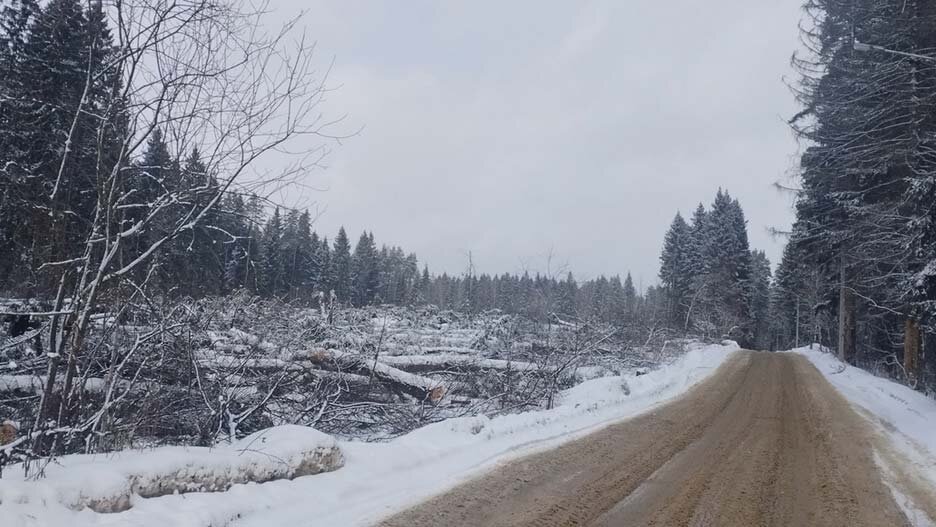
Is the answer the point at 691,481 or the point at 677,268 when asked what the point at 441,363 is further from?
the point at 677,268

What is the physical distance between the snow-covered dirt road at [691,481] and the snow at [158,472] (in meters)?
1.27

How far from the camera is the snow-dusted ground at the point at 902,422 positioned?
6148mm

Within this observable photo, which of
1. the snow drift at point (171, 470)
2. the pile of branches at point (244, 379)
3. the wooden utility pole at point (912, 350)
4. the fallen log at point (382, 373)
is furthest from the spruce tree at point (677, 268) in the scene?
the snow drift at point (171, 470)

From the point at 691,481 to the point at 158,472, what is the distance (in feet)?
16.2

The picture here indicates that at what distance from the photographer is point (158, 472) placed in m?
3.96

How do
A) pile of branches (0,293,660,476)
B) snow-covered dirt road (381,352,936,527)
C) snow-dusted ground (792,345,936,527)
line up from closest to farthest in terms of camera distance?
1. snow-covered dirt road (381,352,936,527)
2. pile of branches (0,293,660,476)
3. snow-dusted ground (792,345,936,527)

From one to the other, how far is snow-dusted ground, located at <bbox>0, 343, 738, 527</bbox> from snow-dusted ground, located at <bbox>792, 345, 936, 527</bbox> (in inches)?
143

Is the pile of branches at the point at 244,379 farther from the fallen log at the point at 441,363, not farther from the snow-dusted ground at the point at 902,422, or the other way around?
the snow-dusted ground at the point at 902,422

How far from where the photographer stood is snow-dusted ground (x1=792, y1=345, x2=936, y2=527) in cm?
615

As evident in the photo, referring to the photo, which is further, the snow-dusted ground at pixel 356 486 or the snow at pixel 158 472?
the snow-dusted ground at pixel 356 486

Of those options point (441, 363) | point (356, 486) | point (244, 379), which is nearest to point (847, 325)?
point (441, 363)

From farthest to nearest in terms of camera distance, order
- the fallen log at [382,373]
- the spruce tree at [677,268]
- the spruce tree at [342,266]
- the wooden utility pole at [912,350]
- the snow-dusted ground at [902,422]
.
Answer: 1. the spruce tree at [342,266]
2. the spruce tree at [677,268]
3. the wooden utility pole at [912,350]
4. the fallen log at [382,373]
5. the snow-dusted ground at [902,422]

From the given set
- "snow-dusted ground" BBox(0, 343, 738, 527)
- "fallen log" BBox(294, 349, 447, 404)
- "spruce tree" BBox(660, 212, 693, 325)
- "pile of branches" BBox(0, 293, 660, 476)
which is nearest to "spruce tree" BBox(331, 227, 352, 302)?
"spruce tree" BBox(660, 212, 693, 325)

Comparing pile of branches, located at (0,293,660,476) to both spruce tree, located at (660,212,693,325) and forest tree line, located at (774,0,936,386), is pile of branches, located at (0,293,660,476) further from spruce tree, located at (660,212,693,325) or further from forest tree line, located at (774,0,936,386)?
spruce tree, located at (660,212,693,325)
